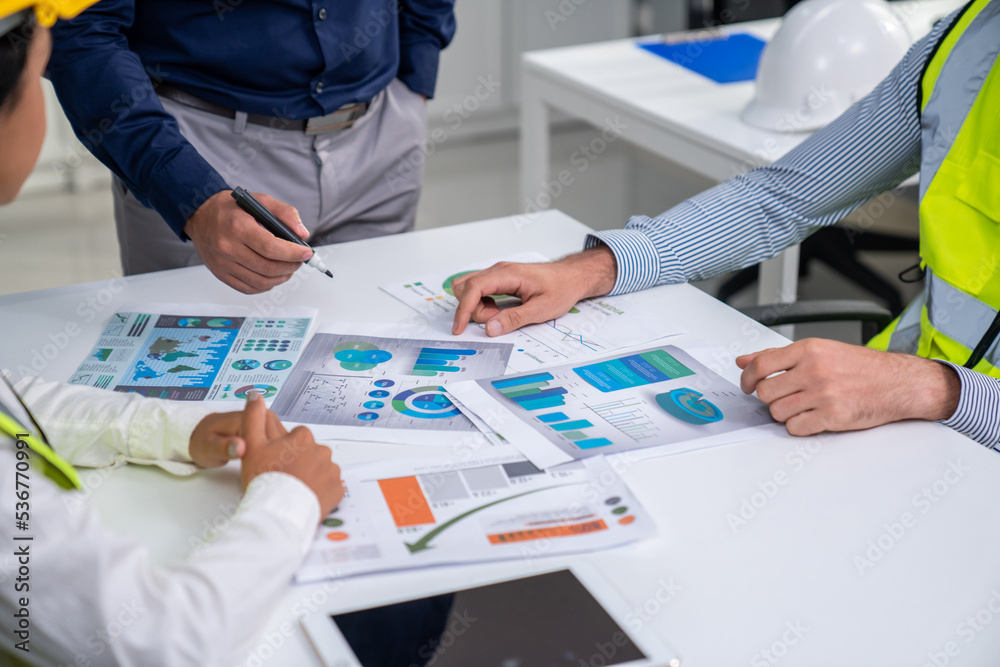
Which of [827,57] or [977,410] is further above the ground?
[827,57]

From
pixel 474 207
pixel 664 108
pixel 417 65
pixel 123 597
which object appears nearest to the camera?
pixel 123 597

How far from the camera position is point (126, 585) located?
0.64m

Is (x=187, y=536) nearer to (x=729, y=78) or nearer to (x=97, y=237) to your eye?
(x=729, y=78)

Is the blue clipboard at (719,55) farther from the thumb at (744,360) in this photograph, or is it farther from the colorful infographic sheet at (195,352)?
the colorful infographic sheet at (195,352)

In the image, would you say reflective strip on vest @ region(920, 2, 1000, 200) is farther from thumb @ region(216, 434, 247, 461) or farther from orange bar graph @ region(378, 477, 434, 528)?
thumb @ region(216, 434, 247, 461)

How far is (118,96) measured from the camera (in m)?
1.27

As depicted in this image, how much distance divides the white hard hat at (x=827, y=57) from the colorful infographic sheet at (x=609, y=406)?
100cm

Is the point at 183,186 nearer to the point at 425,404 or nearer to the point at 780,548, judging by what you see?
the point at 425,404

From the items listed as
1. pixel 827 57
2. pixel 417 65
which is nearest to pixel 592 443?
pixel 417 65

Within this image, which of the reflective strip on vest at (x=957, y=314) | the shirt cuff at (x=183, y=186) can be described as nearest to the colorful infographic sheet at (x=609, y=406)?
the reflective strip on vest at (x=957, y=314)

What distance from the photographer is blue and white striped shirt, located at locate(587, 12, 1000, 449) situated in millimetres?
1291

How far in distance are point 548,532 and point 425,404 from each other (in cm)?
24

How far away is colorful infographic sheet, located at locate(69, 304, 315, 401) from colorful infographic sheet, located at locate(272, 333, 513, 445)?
0.11 ft

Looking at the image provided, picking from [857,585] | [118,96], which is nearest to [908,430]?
[857,585]
